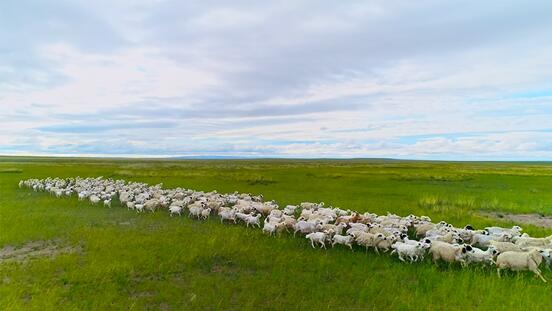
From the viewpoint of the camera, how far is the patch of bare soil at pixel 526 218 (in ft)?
68.2

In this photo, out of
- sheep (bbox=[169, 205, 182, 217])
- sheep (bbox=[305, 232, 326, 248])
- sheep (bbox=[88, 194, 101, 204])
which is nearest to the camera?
sheep (bbox=[305, 232, 326, 248])

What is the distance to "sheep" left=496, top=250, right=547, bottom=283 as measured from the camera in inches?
433

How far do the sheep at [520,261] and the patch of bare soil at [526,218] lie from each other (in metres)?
10.8

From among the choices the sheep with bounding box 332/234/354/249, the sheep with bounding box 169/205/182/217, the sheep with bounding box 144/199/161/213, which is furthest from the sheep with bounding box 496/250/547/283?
the sheep with bounding box 144/199/161/213

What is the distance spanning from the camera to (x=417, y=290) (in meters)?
10.2

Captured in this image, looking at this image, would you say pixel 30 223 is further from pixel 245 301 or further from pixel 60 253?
pixel 245 301

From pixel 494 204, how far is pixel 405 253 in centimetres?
1749

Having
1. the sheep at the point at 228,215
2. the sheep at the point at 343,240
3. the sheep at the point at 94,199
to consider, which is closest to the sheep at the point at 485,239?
the sheep at the point at 343,240

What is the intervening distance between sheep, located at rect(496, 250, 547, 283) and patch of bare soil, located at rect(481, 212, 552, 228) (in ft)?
35.5

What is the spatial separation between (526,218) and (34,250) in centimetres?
2521

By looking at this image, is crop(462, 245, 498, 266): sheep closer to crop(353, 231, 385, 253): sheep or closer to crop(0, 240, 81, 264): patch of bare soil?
crop(353, 231, 385, 253): sheep

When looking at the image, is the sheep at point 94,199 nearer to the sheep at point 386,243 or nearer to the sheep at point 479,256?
the sheep at point 386,243

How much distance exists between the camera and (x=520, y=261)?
11.1 m

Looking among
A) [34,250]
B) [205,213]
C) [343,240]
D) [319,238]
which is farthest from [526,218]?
[34,250]
